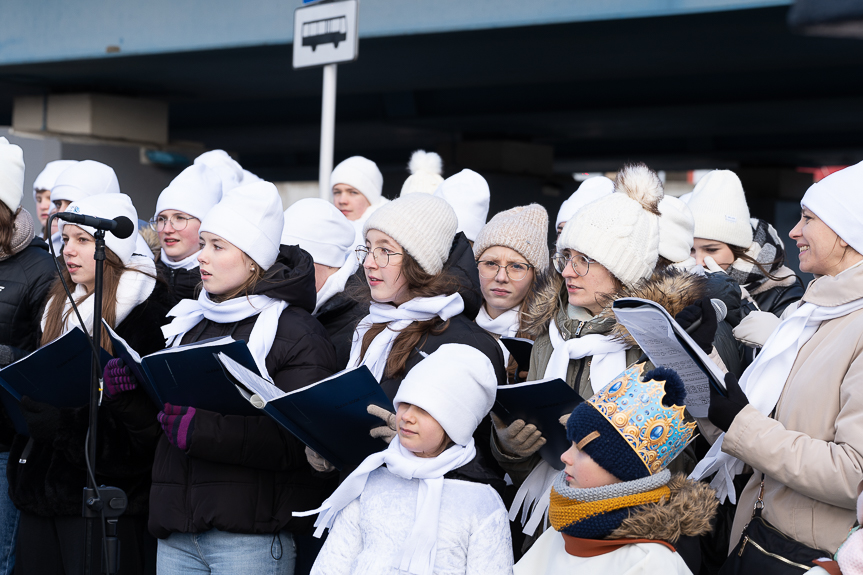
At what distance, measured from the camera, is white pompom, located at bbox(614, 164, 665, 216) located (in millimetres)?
3588

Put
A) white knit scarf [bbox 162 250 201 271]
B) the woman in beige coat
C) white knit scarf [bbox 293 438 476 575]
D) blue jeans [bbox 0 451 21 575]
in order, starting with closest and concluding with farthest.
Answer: the woman in beige coat → white knit scarf [bbox 293 438 476 575] → blue jeans [bbox 0 451 21 575] → white knit scarf [bbox 162 250 201 271]

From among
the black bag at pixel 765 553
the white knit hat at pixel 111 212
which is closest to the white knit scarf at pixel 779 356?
the black bag at pixel 765 553

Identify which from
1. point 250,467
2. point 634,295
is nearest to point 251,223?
point 250,467

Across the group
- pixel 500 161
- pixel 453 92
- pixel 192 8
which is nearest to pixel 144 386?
pixel 192 8

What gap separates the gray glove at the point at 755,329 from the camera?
A: 309cm

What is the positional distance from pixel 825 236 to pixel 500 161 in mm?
11967

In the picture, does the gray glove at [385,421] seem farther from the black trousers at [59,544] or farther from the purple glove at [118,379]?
the black trousers at [59,544]

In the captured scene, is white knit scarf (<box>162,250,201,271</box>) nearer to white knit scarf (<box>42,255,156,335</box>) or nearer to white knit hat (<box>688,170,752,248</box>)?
white knit scarf (<box>42,255,156,335</box>)

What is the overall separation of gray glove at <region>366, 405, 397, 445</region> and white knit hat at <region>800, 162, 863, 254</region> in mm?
1336

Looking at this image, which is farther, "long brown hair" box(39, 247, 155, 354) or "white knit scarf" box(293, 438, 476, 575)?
"long brown hair" box(39, 247, 155, 354)

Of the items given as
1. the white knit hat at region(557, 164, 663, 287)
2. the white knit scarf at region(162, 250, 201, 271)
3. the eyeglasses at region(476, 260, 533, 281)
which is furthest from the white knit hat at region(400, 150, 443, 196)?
the white knit hat at region(557, 164, 663, 287)

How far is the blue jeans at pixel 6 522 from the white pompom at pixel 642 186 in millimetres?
2799

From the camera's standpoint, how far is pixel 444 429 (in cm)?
269

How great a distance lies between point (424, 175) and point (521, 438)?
362cm
